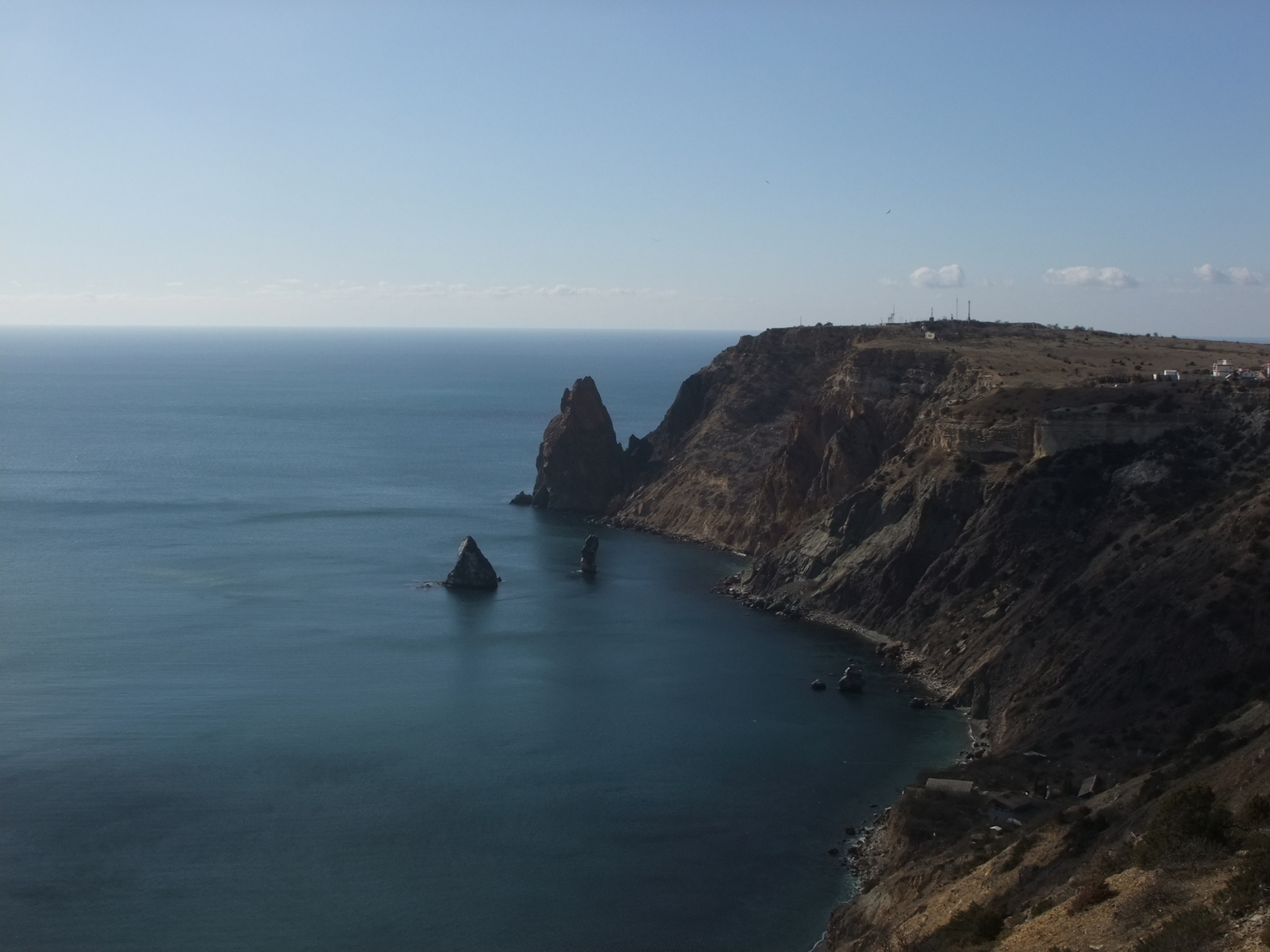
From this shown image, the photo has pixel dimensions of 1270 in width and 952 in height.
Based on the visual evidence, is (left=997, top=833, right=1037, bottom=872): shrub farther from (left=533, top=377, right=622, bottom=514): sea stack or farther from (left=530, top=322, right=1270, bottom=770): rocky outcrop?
(left=533, top=377, right=622, bottom=514): sea stack

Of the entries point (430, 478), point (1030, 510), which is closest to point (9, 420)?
point (430, 478)

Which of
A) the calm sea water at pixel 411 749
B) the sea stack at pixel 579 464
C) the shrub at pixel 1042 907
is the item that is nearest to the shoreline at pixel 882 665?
the calm sea water at pixel 411 749

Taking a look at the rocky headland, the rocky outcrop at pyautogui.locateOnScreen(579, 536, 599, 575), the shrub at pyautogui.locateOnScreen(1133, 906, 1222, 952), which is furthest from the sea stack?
the shrub at pyautogui.locateOnScreen(1133, 906, 1222, 952)

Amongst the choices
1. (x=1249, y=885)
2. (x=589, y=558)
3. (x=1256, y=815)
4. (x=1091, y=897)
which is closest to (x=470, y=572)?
(x=589, y=558)

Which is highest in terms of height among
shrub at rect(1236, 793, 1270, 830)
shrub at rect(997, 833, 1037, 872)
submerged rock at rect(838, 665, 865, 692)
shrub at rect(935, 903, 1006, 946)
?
shrub at rect(1236, 793, 1270, 830)

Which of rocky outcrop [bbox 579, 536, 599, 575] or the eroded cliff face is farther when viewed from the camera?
rocky outcrop [bbox 579, 536, 599, 575]

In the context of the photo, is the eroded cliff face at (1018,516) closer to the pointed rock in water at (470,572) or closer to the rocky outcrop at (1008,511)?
the rocky outcrop at (1008,511)

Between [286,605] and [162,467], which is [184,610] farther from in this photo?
[162,467]
